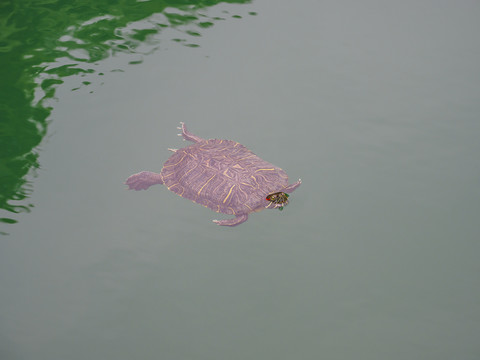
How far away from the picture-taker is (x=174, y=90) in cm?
481

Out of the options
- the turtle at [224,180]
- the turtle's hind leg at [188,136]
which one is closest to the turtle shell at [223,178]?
the turtle at [224,180]

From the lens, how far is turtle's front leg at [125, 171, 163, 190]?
386 centimetres

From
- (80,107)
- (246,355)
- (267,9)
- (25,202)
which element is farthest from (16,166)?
(267,9)

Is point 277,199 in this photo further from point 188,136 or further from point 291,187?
point 188,136

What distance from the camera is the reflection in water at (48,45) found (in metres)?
4.16

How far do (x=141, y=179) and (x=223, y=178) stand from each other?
77cm

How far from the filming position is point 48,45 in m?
5.32

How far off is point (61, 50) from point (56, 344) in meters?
3.61

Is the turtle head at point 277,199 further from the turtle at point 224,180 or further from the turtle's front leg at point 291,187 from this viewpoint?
the turtle's front leg at point 291,187

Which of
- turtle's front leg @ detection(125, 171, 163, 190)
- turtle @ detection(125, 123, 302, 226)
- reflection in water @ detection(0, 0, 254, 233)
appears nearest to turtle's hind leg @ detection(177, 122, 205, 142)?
turtle @ detection(125, 123, 302, 226)

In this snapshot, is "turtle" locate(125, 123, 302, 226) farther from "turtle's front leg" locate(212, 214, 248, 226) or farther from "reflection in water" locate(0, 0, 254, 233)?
"reflection in water" locate(0, 0, 254, 233)

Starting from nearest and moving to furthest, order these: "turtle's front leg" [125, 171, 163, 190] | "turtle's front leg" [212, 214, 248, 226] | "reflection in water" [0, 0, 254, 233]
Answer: "turtle's front leg" [212, 214, 248, 226] < "turtle's front leg" [125, 171, 163, 190] < "reflection in water" [0, 0, 254, 233]

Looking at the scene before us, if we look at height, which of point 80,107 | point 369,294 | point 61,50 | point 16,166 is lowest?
point 369,294

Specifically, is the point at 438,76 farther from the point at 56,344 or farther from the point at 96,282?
the point at 56,344
